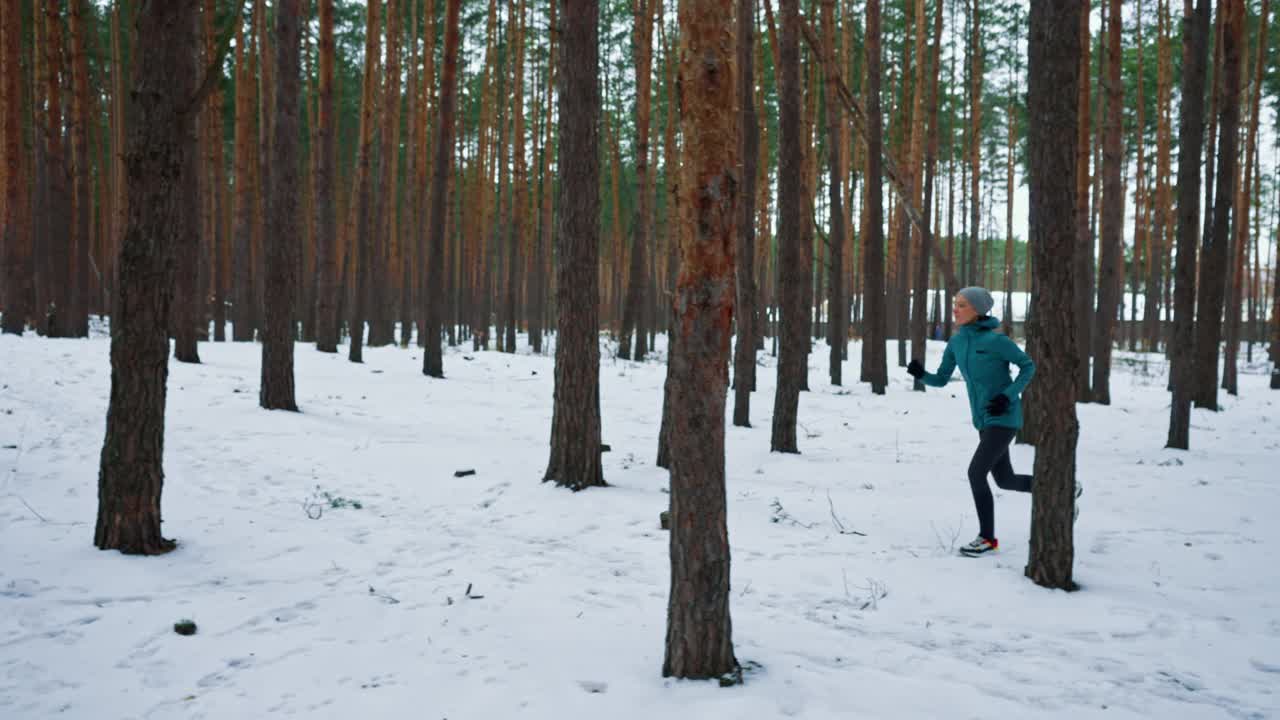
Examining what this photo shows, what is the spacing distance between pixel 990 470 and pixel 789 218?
14.7 feet

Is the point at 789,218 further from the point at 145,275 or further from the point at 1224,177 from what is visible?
the point at 1224,177

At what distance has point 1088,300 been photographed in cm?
1342

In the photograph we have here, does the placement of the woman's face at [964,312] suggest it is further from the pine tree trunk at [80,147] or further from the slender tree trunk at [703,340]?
the pine tree trunk at [80,147]

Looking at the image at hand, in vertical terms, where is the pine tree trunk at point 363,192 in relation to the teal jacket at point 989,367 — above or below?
above

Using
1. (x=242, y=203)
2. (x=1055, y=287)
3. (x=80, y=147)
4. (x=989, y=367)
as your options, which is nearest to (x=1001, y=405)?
(x=989, y=367)

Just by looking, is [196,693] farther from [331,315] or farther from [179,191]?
[331,315]

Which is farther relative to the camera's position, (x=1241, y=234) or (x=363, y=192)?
(x=1241, y=234)

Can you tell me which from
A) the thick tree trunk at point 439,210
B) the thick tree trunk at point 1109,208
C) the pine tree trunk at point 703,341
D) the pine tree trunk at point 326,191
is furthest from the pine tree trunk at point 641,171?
the pine tree trunk at point 703,341

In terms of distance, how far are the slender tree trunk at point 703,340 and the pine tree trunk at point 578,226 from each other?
345cm

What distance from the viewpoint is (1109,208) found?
13.2 metres

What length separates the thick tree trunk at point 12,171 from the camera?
48.0 feet

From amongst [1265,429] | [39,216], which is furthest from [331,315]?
[1265,429]

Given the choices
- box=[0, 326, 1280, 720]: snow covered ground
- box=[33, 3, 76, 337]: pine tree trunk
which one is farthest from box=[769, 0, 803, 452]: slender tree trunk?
box=[33, 3, 76, 337]: pine tree trunk

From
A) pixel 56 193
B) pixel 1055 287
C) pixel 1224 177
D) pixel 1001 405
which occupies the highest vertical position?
pixel 56 193
